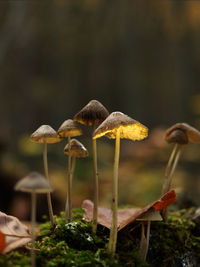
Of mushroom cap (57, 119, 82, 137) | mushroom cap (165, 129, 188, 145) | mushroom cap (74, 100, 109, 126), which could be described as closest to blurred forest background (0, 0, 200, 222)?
mushroom cap (165, 129, 188, 145)

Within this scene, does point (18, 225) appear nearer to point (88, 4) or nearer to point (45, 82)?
point (45, 82)

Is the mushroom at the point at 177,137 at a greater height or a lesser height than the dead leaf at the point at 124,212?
greater

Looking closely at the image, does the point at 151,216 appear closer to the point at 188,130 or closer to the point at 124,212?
the point at 124,212

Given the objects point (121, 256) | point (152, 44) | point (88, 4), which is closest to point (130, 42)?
point (152, 44)

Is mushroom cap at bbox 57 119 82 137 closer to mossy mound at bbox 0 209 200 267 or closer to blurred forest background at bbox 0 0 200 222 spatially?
mossy mound at bbox 0 209 200 267

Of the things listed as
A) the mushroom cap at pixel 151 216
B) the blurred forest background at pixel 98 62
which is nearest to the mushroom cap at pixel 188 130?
the mushroom cap at pixel 151 216

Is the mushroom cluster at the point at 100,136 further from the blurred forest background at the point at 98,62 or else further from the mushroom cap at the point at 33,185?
the blurred forest background at the point at 98,62
